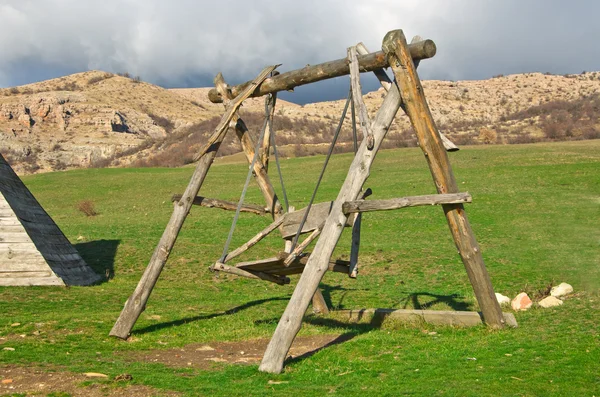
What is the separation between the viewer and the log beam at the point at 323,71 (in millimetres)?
8789

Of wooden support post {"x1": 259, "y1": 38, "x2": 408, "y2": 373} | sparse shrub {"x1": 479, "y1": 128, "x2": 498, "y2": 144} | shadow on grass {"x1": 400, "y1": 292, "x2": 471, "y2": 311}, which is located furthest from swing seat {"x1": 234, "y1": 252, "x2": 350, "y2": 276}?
sparse shrub {"x1": 479, "y1": 128, "x2": 498, "y2": 144}

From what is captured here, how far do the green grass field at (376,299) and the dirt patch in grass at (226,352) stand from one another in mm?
237

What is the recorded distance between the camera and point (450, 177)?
30.0 ft

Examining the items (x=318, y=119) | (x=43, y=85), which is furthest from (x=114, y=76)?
(x=318, y=119)

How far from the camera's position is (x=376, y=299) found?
1448 cm

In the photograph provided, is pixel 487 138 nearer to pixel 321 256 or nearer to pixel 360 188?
pixel 360 188

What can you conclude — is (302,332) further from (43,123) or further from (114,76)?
(114,76)

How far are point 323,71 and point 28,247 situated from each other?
29.2ft

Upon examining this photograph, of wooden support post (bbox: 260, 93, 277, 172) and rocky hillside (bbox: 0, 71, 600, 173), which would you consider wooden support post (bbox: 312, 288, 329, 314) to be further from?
rocky hillside (bbox: 0, 71, 600, 173)

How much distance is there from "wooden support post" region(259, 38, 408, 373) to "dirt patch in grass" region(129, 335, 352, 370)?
2.57ft

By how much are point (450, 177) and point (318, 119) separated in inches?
2985

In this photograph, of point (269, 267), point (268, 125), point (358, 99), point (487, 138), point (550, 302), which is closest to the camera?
point (358, 99)

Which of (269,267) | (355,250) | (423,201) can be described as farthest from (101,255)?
(423,201)

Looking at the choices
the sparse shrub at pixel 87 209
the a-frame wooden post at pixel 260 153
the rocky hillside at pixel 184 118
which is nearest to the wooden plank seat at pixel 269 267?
the a-frame wooden post at pixel 260 153
